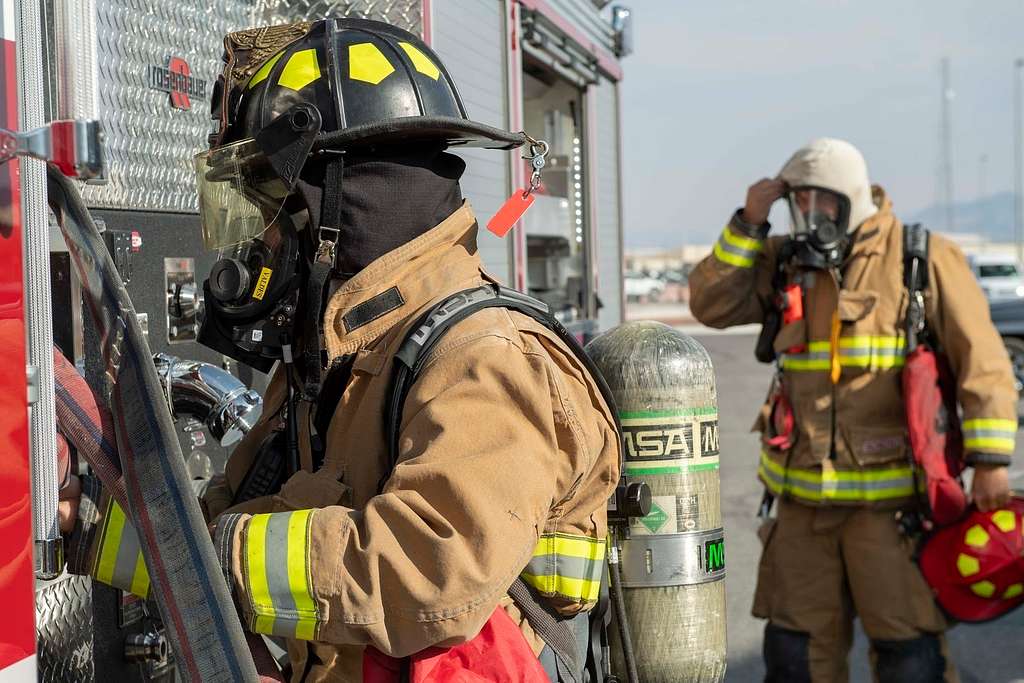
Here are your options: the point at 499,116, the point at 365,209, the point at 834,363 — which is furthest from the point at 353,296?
the point at 834,363

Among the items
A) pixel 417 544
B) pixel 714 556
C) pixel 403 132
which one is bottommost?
pixel 714 556

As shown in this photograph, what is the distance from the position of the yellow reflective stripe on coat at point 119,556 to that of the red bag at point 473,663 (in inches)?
14.6

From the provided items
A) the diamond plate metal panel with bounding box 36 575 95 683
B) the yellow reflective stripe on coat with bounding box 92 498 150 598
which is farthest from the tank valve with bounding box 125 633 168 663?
the yellow reflective stripe on coat with bounding box 92 498 150 598

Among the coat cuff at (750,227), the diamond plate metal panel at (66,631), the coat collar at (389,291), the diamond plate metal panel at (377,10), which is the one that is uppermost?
the diamond plate metal panel at (377,10)

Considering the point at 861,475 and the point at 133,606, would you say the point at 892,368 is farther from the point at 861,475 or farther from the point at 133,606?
the point at 133,606

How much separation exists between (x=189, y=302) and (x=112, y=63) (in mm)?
518

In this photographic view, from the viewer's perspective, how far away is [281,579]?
1.54 meters

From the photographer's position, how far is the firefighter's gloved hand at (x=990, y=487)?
3.75 m

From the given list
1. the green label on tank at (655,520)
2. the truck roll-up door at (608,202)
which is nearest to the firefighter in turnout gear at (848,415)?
the truck roll-up door at (608,202)

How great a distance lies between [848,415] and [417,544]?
2.63 m

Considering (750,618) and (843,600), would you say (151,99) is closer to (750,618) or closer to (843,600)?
(843,600)

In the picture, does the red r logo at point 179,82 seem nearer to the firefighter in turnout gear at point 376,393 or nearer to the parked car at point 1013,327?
the firefighter in turnout gear at point 376,393

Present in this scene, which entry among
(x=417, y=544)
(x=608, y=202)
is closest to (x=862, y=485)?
(x=608, y=202)

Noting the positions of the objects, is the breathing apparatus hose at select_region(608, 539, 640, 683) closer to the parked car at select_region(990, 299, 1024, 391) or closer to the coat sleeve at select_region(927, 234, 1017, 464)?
the coat sleeve at select_region(927, 234, 1017, 464)
